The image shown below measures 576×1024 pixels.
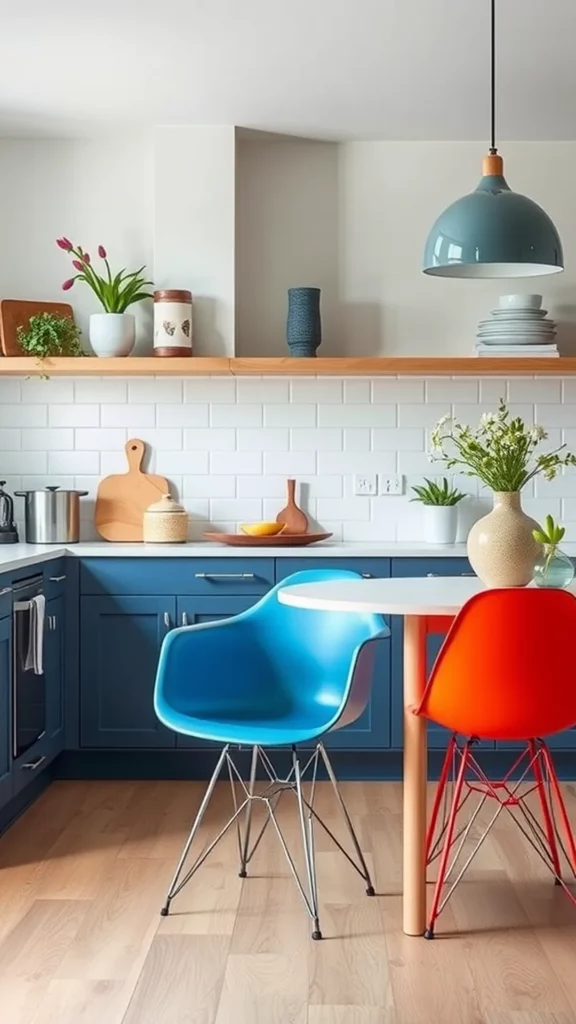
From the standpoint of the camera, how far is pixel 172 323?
4.79 m

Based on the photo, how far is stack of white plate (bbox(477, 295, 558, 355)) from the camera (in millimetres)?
4766

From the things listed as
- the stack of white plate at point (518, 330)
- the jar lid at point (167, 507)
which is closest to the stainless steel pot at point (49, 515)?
the jar lid at point (167, 507)

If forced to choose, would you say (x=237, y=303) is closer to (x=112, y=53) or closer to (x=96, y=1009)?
(x=112, y=53)

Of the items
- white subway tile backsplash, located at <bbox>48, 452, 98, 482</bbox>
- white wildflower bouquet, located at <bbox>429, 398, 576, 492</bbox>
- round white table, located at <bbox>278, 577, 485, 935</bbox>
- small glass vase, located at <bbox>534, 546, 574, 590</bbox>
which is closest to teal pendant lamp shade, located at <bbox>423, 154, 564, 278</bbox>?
white wildflower bouquet, located at <bbox>429, 398, 576, 492</bbox>

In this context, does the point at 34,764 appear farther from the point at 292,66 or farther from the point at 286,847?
the point at 292,66

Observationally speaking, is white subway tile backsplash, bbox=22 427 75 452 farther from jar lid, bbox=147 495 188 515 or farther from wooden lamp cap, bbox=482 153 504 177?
wooden lamp cap, bbox=482 153 504 177

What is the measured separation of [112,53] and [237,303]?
1312 millimetres

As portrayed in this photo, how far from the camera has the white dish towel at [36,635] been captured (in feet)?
13.3

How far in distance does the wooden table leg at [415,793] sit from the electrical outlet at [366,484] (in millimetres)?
2050

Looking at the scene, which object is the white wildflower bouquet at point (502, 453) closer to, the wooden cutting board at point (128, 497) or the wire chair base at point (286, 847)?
the wire chair base at point (286, 847)

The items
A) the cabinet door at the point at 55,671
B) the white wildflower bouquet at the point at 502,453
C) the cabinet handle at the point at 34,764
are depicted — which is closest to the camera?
the white wildflower bouquet at the point at 502,453

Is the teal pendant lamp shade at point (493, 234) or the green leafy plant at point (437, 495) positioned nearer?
the teal pendant lamp shade at point (493, 234)

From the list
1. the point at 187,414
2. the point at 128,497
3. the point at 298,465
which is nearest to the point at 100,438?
the point at 128,497

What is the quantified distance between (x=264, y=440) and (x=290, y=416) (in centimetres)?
15
